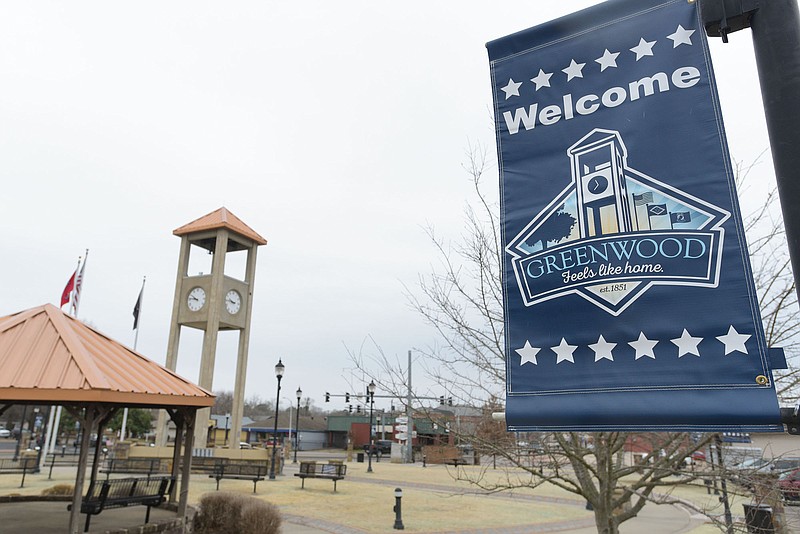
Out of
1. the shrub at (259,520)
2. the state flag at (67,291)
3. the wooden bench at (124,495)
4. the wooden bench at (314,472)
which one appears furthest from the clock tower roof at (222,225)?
the shrub at (259,520)

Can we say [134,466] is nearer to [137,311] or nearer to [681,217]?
[137,311]

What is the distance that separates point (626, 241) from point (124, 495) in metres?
12.0

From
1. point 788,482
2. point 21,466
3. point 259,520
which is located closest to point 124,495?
point 259,520

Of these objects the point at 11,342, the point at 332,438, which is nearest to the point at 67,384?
the point at 11,342

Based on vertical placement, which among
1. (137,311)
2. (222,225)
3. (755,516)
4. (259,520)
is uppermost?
(222,225)

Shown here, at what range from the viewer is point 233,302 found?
93.4ft

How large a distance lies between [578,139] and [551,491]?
71.3 feet

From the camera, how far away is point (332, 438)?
7988 cm

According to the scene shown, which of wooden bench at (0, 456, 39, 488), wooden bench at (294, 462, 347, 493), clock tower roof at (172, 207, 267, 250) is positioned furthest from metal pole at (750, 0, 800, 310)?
clock tower roof at (172, 207, 267, 250)

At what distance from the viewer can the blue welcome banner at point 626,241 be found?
9.80ft

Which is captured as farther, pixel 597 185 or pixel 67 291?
pixel 67 291

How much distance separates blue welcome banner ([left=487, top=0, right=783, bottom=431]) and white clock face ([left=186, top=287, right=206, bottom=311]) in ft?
85.1

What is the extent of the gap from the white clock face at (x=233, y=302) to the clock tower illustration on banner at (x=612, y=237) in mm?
26063

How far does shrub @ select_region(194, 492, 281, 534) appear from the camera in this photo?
35.1 ft
